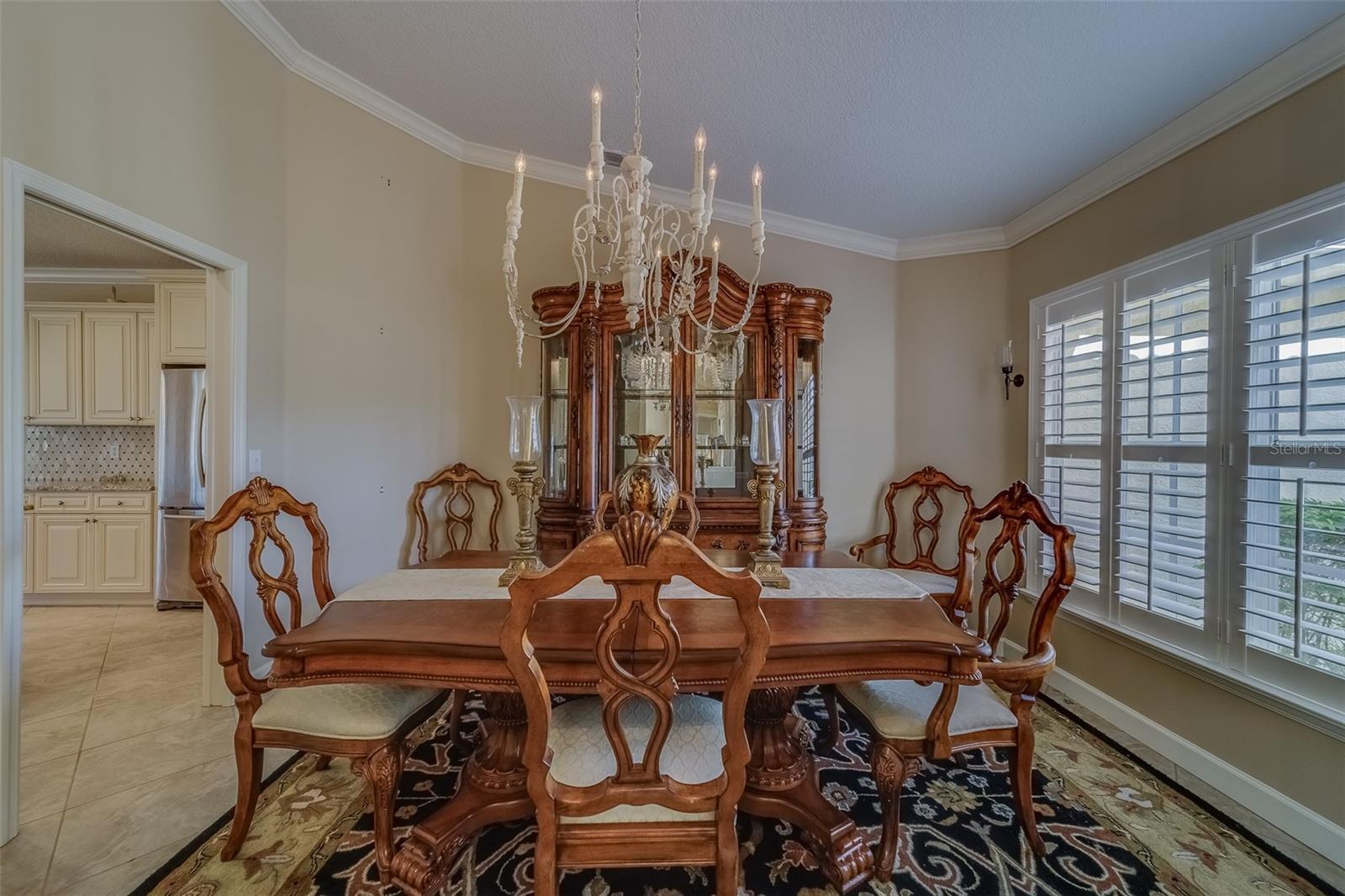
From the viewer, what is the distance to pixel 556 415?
3.01 metres

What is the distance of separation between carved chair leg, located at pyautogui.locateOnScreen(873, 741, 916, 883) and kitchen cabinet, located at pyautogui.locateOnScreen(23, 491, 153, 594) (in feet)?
16.7

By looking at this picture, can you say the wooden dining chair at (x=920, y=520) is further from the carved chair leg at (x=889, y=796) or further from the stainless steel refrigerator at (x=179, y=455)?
the stainless steel refrigerator at (x=179, y=455)

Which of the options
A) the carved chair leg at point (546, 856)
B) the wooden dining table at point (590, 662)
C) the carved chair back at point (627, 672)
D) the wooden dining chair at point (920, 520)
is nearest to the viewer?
the carved chair back at point (627, 672)

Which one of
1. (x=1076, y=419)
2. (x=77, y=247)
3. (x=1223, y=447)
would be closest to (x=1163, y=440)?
(x=1223, y=447)

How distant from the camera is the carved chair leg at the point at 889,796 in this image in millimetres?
1344

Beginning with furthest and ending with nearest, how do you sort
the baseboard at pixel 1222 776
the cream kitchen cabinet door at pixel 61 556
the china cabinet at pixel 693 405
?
the cream kitchen cabinet door at pixel 61 556, the china cabinet at pixel 693 405, the baseboard at pixel 1222 776

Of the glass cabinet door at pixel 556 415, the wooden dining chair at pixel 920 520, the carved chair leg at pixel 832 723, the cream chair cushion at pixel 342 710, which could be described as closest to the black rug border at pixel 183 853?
the cream chair cushion at pixel 342 710

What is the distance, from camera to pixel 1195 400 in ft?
6.44

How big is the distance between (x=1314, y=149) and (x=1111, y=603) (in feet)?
6.07

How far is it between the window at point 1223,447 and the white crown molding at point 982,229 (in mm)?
425

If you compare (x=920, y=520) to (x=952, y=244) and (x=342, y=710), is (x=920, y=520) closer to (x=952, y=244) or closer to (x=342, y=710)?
(x=952, y=244)

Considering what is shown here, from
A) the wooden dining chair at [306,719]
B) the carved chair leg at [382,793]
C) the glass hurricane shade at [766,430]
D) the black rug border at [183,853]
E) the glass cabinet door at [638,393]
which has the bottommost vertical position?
the black rug border at [183,853]

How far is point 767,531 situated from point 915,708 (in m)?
0.66

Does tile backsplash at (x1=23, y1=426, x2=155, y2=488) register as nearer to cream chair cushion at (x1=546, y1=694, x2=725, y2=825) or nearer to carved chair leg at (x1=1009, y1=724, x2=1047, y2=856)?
cream chair cushion at (x1=546, y1=694, x2=725, y2=825)
